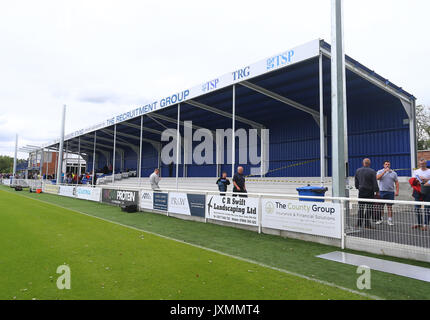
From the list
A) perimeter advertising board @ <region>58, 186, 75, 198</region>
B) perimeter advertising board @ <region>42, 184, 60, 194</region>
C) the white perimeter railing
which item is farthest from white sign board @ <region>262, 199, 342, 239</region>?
perimeter advertising board @ <region>42, 184, 60, 194</region>

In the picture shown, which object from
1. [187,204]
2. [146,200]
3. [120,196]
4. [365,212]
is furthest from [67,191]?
[365,212]

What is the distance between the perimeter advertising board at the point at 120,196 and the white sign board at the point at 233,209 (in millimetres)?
5181

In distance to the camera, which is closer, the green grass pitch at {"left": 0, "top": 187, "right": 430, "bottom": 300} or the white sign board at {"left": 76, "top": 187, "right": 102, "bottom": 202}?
the green grass pitch at {"left": 0, "top": 187, "right": 430, "bottom": 300}

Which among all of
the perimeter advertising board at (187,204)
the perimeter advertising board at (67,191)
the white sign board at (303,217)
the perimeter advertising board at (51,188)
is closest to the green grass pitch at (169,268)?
the white sign board at (303,217)

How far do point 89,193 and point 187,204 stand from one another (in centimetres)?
1058

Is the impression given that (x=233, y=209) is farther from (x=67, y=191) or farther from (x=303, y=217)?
(x=67, y=191)

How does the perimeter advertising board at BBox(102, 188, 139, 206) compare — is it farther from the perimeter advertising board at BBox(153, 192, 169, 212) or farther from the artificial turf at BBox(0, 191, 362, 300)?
the artificial turf at BBox(0, 191, 362, 300)

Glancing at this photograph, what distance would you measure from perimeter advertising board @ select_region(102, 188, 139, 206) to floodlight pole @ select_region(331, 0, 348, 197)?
9200 millimetres

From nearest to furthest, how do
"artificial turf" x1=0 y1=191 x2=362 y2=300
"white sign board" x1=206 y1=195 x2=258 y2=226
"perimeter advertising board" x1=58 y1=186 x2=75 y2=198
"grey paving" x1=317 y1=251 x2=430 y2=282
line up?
"artificial turf" x1=0 y1=191 x2=362 y2=300
"grey paving" x1=317 y1=251 x2=430 y2=282
"white sign board" x1=206 y1=195 x2=258 y2=226
"perimeter advertising board" x1=58 y1=186 x2=75 y2=198

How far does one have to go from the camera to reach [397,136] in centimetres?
1579

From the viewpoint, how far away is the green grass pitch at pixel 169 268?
367 cm

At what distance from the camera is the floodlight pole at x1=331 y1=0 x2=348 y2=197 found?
275 inches

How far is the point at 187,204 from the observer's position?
10453 mm

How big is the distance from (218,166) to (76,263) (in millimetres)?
20629
